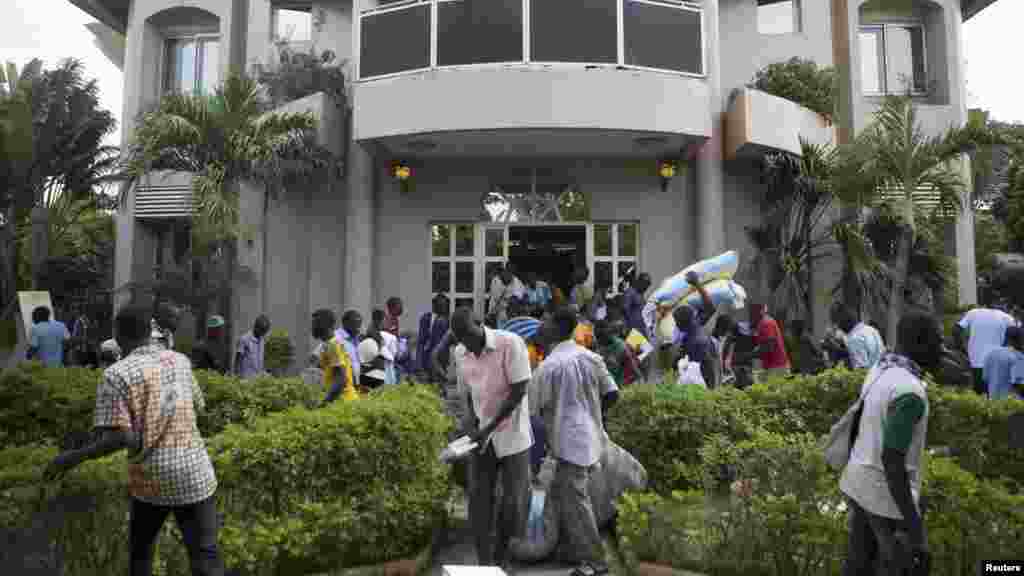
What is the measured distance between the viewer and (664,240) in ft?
47.3

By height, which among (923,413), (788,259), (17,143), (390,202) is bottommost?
(923,413)

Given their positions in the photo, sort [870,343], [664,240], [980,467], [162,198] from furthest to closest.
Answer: [162,198]
[664,240]
[870,343]
[980,467]

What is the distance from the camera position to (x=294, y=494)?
5.07 meters

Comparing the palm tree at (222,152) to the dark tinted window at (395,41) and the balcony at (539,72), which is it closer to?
the balcony at (539,72)

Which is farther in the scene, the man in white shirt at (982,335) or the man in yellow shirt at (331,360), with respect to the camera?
the man in white shirt at (982,335)

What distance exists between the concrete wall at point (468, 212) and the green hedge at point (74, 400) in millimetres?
6501

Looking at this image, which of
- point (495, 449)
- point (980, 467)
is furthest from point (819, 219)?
point (495, 449)

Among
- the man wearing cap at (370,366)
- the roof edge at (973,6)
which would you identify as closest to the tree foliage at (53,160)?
the man wearing cap at (370,366)

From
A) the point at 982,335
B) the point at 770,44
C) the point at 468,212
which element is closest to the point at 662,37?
the point at 770,44

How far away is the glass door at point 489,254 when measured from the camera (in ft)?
47.3

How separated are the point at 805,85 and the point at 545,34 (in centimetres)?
526

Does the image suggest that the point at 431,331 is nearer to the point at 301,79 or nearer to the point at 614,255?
the point at 614,255

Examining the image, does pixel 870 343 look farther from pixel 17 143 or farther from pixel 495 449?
pixel 17 143

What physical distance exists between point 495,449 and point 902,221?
9.59 m
